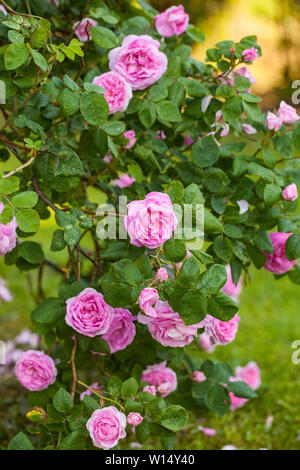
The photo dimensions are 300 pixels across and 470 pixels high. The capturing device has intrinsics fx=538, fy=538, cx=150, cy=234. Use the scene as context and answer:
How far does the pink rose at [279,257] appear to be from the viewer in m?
1.42

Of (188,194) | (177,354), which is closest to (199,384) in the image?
(177,354)

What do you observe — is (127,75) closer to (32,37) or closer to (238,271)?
(32,37)

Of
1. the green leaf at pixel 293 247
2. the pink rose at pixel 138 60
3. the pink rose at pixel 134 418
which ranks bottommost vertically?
the pink rose at pixel 134 418

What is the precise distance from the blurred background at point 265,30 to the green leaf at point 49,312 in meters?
8.10

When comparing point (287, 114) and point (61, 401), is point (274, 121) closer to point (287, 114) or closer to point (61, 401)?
point (287, 114)

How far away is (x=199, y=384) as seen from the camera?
158cm

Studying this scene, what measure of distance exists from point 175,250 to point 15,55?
0.50 m

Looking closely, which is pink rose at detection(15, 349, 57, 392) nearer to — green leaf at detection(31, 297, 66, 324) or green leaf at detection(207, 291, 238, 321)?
green leaf at detection(31, 297, 66, 324)

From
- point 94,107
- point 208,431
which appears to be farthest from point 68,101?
point 208,431

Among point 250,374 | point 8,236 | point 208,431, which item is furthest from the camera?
point 250,374

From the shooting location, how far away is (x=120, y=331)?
4.23 feet

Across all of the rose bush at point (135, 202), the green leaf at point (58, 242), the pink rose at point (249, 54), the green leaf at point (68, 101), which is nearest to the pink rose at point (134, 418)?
the rose bush at point (135, 202)

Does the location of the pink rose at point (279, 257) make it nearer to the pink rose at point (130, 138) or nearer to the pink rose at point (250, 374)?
the pink rose at point (130, 138)

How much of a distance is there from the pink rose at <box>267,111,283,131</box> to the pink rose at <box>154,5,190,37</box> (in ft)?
1.22
